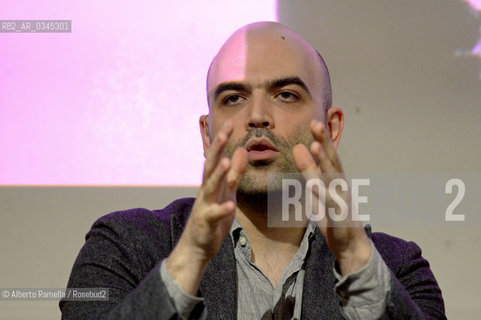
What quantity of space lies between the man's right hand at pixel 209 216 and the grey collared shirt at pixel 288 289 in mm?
25

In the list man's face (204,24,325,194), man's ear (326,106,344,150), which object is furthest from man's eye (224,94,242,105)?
man's ear (326,106,344,150)

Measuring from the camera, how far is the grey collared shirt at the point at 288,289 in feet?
3.22

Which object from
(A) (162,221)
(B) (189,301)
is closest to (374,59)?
(A) (162,221)

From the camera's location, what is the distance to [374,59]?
6.51 feet

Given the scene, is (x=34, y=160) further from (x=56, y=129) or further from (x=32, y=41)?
(x=32, y=41)

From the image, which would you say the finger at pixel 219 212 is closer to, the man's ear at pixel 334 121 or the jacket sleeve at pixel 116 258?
the jacket sleeve at pixel 116 258

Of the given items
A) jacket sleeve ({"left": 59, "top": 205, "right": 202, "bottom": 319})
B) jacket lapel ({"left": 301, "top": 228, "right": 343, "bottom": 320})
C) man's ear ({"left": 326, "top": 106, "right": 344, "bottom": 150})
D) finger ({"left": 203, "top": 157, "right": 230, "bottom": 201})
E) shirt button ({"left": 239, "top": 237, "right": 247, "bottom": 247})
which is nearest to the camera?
finger ({"left": 203, "top": 157, "right": 230, "bottom": 201})

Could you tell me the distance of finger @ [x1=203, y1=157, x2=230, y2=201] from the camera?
91 centimetres

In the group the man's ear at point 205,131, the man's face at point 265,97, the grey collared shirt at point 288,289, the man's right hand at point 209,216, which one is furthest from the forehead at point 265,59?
the man's right hand at point 209,216

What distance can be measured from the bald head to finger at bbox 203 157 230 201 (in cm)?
50

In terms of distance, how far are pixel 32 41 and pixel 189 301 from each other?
118 centimetres

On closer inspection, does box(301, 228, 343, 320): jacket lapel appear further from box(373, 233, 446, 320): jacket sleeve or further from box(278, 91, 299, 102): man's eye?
box(278, 91, 299, 102): man's eye

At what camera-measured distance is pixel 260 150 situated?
129 centimetres

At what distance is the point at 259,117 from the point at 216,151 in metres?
0.38
